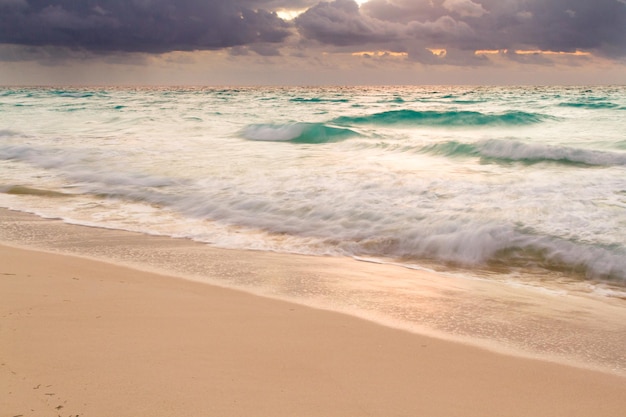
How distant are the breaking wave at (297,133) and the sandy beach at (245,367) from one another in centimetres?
1482

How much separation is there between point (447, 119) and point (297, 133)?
846 cm

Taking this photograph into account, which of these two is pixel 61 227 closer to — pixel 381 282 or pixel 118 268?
pixel 118 268

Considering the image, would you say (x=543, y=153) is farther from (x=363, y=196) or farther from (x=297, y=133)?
(x=297, y=133)

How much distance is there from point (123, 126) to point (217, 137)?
18.8ft

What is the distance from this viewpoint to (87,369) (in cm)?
243

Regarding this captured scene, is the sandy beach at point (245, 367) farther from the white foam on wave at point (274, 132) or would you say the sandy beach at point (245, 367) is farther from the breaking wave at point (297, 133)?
the white foam on wave at point (274, 132)

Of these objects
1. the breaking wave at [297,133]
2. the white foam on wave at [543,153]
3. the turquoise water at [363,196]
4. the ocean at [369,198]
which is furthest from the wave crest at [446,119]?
the white foam on wave at [543,153]

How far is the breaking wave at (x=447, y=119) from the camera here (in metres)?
23.4

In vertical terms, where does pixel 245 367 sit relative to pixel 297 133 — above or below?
below

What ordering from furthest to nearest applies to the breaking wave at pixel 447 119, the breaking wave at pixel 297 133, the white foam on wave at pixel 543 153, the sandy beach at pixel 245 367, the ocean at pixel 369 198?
the breaking wave at pixel 447 119
the breaking wave at pixel 297 133
the white foam on wave at pixel 543 153
the ocean at pixel 369 198
the sandy beach at pixel 245 367

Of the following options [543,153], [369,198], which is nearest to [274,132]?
[543,153]

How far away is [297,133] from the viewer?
766 inches

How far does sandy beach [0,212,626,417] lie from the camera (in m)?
2.22

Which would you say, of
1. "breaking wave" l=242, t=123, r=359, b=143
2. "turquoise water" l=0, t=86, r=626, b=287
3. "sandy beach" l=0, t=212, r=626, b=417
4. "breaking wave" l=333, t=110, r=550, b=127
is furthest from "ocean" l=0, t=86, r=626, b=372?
"breaking wave" l=333, t=110, r=550, b=127
